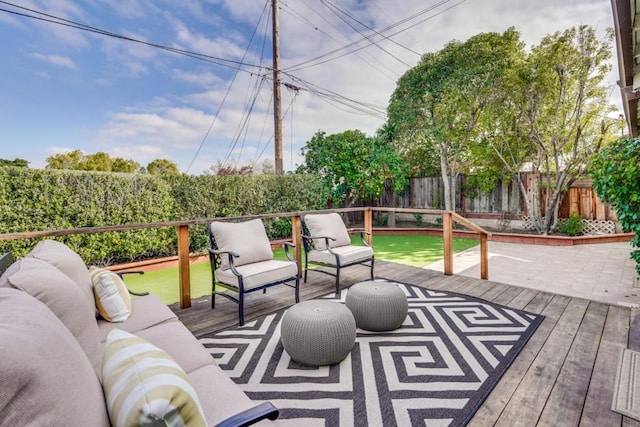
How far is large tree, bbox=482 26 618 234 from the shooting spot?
22.3 ft

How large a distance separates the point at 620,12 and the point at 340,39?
305 inches

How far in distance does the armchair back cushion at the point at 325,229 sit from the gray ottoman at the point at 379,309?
4.90 ft

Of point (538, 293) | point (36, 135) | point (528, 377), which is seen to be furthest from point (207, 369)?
point (36, 135)

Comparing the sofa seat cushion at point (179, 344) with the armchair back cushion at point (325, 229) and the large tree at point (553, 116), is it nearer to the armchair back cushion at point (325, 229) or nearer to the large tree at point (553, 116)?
the armchair back cushion at point (325, 229)

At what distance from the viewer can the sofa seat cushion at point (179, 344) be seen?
1482 millimetres

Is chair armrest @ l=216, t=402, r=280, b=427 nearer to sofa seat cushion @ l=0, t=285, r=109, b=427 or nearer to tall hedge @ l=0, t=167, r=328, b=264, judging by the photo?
sofa seat cushion @ l=0, t=285, r=109, b=427

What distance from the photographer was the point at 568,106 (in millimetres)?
7250

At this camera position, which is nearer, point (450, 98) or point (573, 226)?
point (573, 226)

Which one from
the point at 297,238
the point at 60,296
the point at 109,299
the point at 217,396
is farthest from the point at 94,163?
the point at 217,396

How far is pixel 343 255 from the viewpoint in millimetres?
3875

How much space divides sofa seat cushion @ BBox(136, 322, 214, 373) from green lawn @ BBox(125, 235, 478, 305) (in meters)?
2.07

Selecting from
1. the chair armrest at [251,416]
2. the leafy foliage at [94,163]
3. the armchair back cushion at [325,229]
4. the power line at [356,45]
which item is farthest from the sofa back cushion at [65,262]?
the leafy foliage at [94,163]

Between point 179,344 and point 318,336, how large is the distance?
0.87 m

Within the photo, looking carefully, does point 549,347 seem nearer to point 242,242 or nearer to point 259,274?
point 259,274
